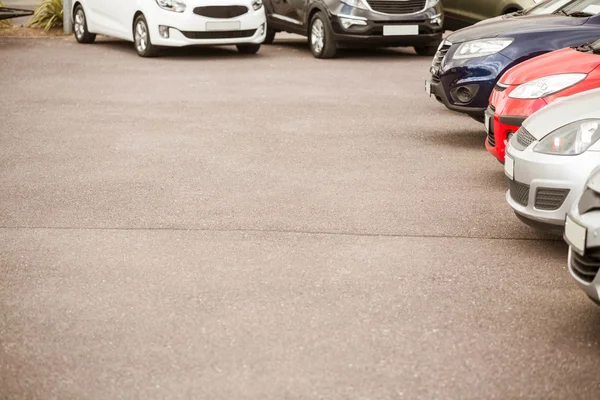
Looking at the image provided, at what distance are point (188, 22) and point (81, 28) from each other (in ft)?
10.7

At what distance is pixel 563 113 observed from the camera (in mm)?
6293

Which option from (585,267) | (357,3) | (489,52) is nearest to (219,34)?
(357,3)

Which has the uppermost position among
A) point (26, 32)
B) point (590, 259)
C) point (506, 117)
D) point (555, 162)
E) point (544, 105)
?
point (590, 259)

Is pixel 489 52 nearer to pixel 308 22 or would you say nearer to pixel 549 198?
pixel 549 198

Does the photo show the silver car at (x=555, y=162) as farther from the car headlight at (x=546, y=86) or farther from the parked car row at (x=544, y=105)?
the car headlight at (x=546, y=86)

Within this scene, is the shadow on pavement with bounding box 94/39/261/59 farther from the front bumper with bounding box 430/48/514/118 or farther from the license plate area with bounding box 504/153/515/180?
the license plate area with bounding box 504/153/515/180

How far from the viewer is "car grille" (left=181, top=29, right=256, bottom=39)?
16.9 m

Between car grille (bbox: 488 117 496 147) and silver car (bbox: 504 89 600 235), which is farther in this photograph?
car grille (bbox: 488 117 496 147)

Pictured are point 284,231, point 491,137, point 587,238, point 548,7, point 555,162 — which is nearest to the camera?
point 587,238

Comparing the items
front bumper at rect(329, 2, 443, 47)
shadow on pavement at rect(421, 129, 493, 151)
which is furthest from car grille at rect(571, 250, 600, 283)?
front bumper at rect(329, 2, 443, 47)

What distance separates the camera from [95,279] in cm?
582

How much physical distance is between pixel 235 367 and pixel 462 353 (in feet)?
3.16

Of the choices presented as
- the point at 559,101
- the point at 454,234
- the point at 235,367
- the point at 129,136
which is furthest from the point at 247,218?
the point at 129,136

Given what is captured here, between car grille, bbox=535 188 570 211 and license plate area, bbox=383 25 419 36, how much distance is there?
10.9m
